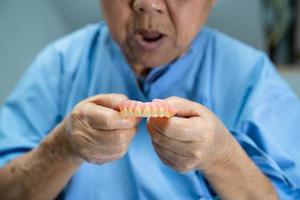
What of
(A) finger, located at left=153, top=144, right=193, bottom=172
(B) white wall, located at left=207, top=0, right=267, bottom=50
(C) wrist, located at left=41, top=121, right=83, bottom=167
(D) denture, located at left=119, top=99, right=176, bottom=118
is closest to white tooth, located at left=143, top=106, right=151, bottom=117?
(D) denture, located at left=119, top=99, right=176, bottom=118

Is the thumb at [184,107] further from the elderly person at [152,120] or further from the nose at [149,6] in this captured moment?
the nose at [149,6]

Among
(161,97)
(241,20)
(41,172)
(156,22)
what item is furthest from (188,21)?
(241,20)

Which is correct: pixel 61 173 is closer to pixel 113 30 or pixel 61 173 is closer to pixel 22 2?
pixel 113 30

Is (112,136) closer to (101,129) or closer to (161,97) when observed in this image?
(101,129)

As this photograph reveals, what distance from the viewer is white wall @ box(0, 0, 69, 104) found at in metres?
1.32

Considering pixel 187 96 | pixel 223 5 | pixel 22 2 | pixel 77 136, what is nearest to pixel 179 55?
pixel 187 96

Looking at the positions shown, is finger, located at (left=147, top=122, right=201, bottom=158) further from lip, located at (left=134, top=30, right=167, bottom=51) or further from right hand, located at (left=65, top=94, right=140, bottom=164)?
lip, located at (left=134, top=30, right=167, bottom=51)

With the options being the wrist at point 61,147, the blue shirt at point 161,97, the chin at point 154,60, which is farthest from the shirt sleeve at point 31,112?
the chin at point 154,60

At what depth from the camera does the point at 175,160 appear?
0.64 m

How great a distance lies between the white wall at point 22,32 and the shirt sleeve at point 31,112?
39cm

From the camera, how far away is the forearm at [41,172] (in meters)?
0.77

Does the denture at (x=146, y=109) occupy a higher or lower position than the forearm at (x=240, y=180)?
higher

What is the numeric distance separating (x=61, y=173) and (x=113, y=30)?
316 mm

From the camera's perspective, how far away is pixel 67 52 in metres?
1.00
